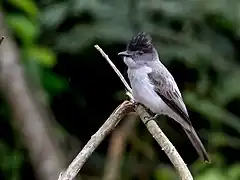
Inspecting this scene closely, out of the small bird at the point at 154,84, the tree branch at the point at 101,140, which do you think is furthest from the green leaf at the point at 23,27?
the tree branch at the point at 101,140

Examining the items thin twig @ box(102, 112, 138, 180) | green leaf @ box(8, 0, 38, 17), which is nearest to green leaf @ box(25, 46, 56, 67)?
green leaf @ box(8, 0, 38, 17)

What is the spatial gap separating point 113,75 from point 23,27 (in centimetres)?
99

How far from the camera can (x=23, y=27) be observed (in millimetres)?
4762

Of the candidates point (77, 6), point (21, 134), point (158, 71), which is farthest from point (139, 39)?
point (21, 134)

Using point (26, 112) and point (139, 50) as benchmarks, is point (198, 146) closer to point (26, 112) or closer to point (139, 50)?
point (139, 50)

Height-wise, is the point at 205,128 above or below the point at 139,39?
below

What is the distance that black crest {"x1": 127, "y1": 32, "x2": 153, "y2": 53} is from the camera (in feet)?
10.7

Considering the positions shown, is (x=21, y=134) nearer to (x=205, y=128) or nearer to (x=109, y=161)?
(x=109, y=161)

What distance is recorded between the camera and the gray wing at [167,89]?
3.49 meters

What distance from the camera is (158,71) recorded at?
11.6 feet

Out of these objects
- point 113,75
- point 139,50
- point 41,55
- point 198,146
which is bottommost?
point 113,75

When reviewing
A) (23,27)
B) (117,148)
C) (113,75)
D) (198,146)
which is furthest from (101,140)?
(113,75)

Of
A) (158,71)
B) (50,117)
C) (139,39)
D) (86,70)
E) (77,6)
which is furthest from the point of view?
(86,70)

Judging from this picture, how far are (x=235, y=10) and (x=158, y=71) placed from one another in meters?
1.44
